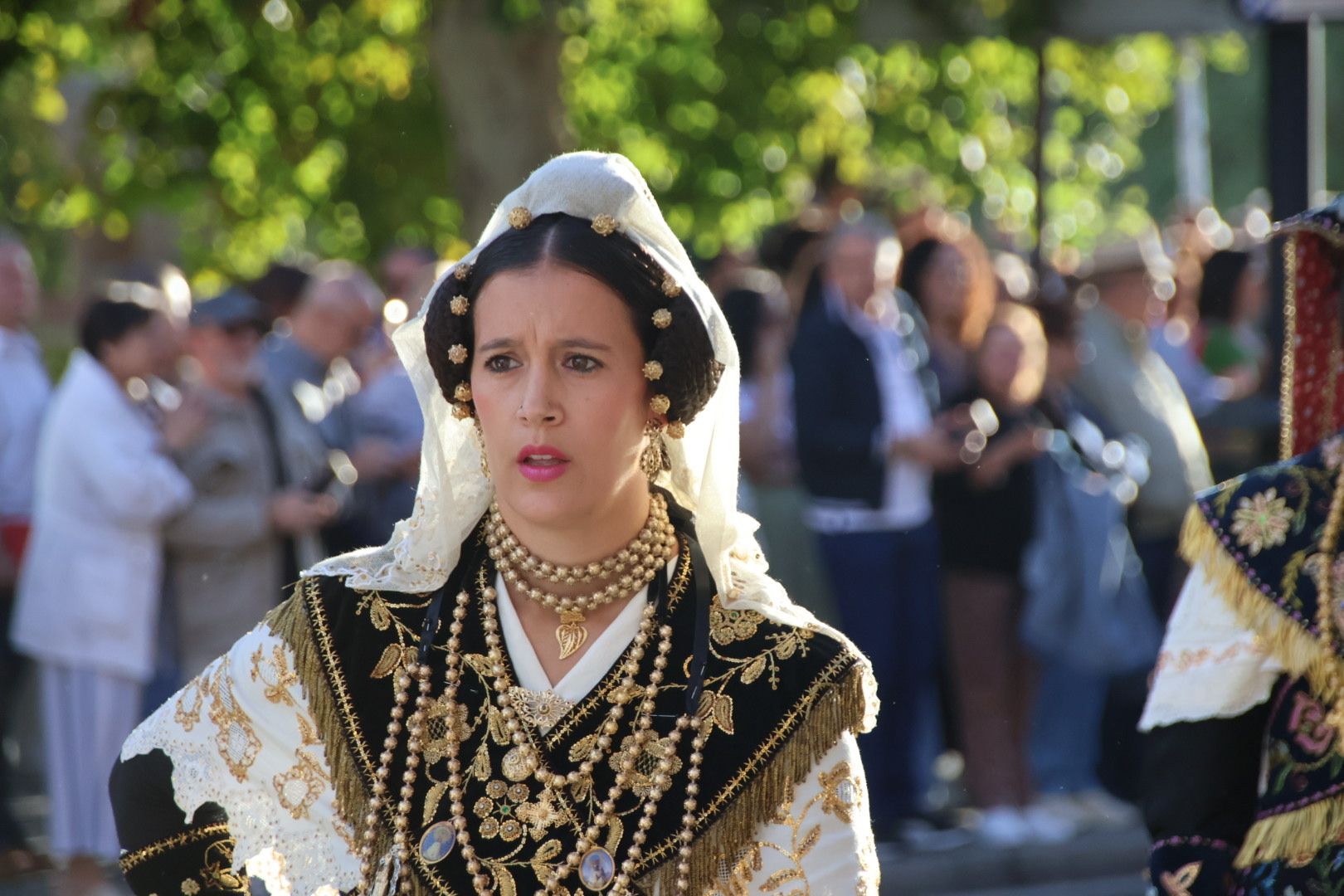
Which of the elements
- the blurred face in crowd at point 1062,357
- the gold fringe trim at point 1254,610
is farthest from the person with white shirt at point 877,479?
the gold fringe trim at point 1254,610

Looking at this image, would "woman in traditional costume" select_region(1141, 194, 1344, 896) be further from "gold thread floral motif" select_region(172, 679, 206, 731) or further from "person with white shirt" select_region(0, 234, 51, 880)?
"person with white shirt" select_region(0, 234, 51, 880)

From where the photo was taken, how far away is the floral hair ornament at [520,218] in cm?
288

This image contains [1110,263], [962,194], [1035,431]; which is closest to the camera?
[1035,431]

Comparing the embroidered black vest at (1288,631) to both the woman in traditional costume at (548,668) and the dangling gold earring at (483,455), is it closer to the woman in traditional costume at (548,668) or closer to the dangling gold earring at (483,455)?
the woman in traditional costume at (548,668)

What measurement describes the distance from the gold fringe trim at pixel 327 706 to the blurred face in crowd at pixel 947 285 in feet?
16.3

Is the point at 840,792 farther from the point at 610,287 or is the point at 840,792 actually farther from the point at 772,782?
the point at 610,287

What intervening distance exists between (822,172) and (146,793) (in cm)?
662

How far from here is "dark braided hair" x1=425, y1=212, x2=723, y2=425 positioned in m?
2.84

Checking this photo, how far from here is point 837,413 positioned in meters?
7.23

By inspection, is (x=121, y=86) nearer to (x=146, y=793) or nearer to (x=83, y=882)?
(x=83, y=882)

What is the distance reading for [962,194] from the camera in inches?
612

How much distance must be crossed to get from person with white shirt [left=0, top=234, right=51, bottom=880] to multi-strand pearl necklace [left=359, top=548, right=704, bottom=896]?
4654mm

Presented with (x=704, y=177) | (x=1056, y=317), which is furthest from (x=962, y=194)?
(x=1056, y=317)

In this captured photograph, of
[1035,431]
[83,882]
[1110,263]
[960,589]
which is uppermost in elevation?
[1110,263]
